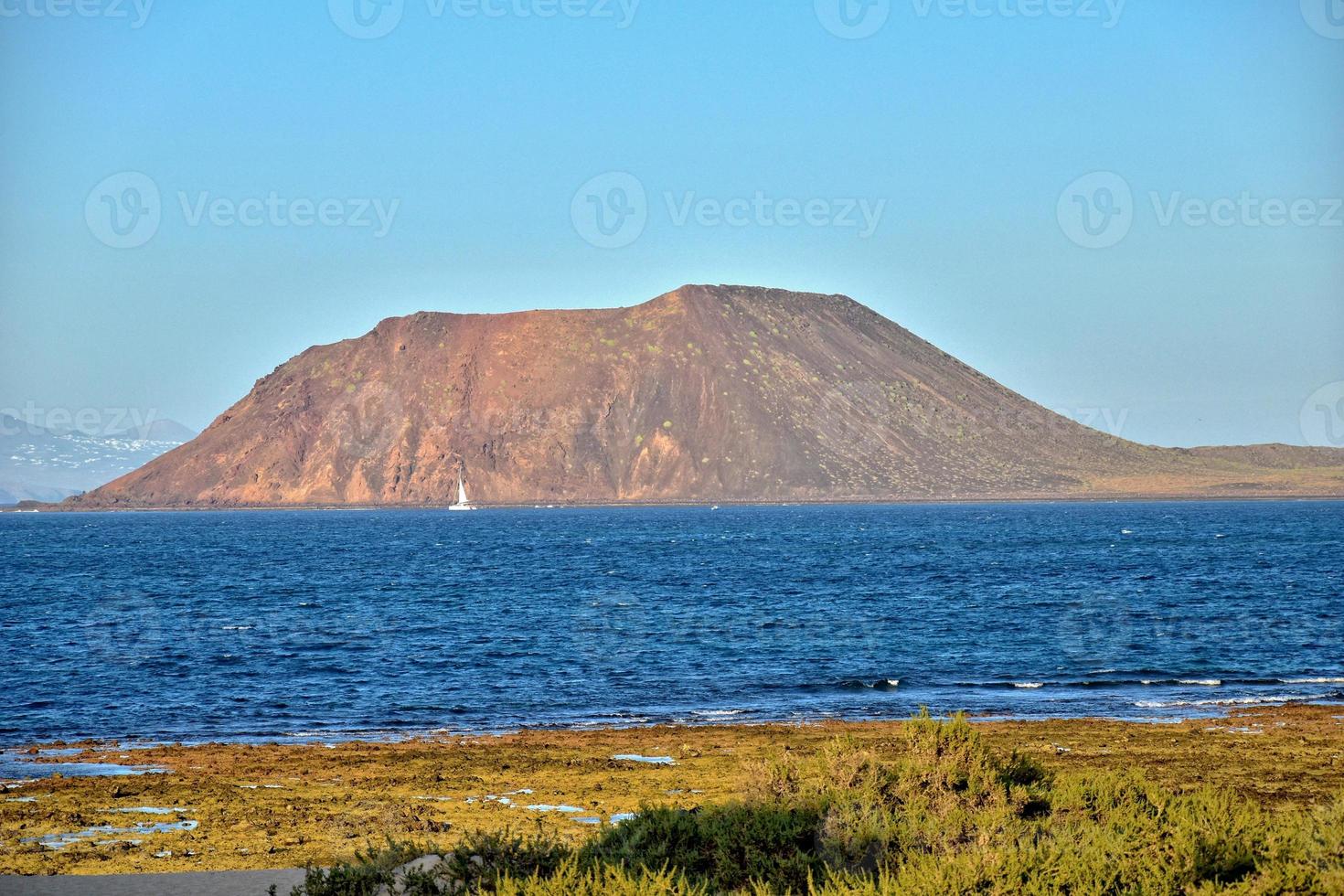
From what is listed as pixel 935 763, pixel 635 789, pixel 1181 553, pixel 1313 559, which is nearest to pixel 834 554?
pixel 1181 553

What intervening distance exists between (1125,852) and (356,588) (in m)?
60.5

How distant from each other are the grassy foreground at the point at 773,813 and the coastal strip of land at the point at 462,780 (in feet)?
0.23

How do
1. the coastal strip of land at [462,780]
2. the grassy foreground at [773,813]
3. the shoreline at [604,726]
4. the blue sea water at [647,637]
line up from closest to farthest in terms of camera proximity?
the grassy foreground at [773,813], the coastal strip of land at [462,780], the shoreline at [604,726], the blue sea water at [647,637]

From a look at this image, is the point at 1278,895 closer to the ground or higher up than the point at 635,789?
higher up

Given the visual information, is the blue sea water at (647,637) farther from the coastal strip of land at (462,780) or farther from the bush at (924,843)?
the bush at (924,843)

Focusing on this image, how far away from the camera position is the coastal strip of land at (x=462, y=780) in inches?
562

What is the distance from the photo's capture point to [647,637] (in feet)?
140

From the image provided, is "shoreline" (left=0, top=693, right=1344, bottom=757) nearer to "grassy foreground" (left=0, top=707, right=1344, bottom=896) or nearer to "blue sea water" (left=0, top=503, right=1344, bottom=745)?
"blue sea water" (left=0, top=503, right=1344, bottom=745)

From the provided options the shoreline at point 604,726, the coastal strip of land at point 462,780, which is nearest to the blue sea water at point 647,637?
the shoreline at point 604,726

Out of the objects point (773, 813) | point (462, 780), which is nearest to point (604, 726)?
point (462, 780)

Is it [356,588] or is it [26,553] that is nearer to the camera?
[356,588]

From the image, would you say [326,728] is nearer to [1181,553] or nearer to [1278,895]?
[1278,895]

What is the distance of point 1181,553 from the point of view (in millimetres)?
88000

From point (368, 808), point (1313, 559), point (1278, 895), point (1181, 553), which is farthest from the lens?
point (1181, 553)
